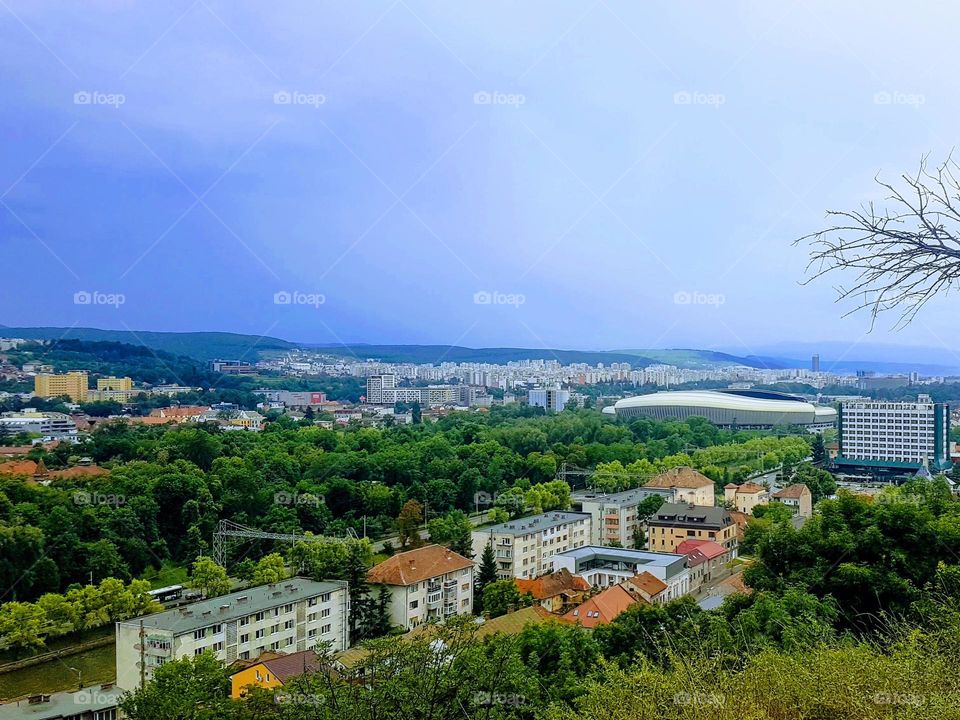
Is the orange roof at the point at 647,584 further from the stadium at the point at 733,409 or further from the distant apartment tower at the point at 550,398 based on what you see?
the distant apartment tower at the point at 550,398

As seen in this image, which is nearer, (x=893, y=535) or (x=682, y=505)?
(x=893, y=535)

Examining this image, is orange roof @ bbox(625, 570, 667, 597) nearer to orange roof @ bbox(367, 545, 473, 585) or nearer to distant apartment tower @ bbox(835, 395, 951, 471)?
orange roof @ bbox(367, 545, 473, 585)

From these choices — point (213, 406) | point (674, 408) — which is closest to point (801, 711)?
point (213, 406)

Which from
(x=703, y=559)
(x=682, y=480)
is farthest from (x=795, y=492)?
(x=703, y=559)

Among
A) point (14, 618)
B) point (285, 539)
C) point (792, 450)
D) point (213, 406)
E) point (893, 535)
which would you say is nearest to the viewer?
point (893, 535)

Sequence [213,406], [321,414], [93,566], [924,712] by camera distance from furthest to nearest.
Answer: [321,414] < [213,406] < [93,566] < [924,712]

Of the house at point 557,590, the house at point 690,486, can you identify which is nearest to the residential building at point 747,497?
the house at point 690,486

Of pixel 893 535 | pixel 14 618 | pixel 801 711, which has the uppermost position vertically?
pixel 801 711

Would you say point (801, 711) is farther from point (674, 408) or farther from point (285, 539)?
point (674, 408)
